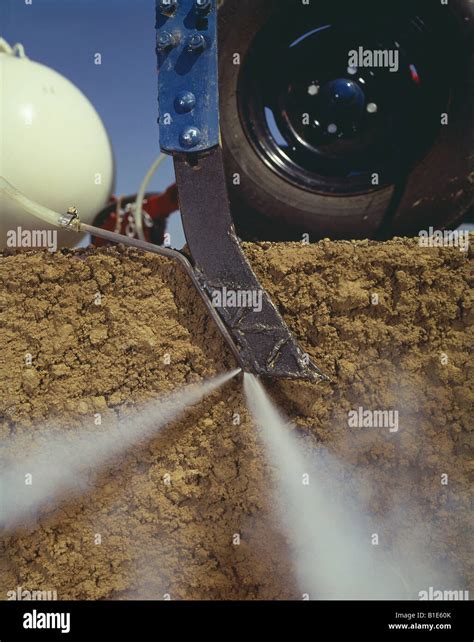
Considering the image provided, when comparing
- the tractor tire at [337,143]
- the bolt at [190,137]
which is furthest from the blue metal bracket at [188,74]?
the tractor tire at [337,143]

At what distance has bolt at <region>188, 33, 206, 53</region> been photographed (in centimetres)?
232

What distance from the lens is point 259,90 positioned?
2572 mm

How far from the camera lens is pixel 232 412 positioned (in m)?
2.40

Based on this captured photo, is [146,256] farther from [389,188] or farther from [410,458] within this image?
[410,458]

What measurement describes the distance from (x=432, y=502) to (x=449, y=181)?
1331 millimetres

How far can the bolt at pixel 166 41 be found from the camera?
235cm

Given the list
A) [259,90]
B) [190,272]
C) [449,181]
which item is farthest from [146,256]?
[449,181]

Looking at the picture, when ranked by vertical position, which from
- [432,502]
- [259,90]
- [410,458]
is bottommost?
[432,502]

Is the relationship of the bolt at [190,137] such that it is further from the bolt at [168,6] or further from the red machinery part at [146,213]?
the red machinery part at [146,213]

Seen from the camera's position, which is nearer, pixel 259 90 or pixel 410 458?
pixel 410 458
